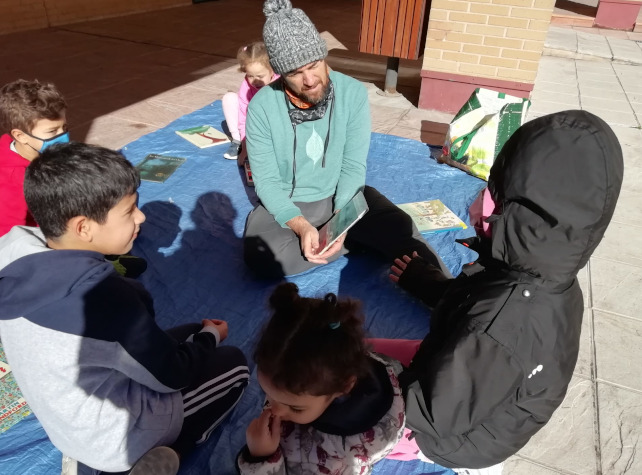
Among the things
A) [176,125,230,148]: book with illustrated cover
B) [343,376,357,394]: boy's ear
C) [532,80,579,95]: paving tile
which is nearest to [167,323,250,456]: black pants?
[343,376,357,394]: boy's ear

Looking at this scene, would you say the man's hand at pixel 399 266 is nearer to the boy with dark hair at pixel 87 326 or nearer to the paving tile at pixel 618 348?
the paving tile at pixel 618 348

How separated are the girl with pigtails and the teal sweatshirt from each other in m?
1.29

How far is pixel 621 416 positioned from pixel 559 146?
1.34m

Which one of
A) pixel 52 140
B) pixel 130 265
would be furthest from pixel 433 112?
pixel 52 140

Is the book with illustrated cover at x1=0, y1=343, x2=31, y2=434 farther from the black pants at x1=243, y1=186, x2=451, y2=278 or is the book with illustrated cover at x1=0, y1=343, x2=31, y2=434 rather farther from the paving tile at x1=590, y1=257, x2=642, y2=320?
the paving tile at x1=590, y1=257, x2=642, y2=320

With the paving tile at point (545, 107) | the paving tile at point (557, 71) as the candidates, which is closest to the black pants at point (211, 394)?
the paving tile at point (545, 107)

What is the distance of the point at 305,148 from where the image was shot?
8.69ft

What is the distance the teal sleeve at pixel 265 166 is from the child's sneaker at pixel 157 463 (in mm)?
1337

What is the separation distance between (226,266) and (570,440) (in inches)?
74.6

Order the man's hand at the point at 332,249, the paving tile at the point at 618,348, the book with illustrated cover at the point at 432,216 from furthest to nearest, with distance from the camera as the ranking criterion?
the book with illustrated cover at the point at 432,216 < the man's hand at the point at 332,249 < the paving tile at the point at 618,348

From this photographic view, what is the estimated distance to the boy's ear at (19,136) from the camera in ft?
7.61

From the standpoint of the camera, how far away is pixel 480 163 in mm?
3650

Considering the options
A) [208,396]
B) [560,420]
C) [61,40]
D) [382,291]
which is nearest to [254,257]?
[382,291]

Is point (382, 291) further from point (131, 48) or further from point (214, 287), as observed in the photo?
point (131, 48)
